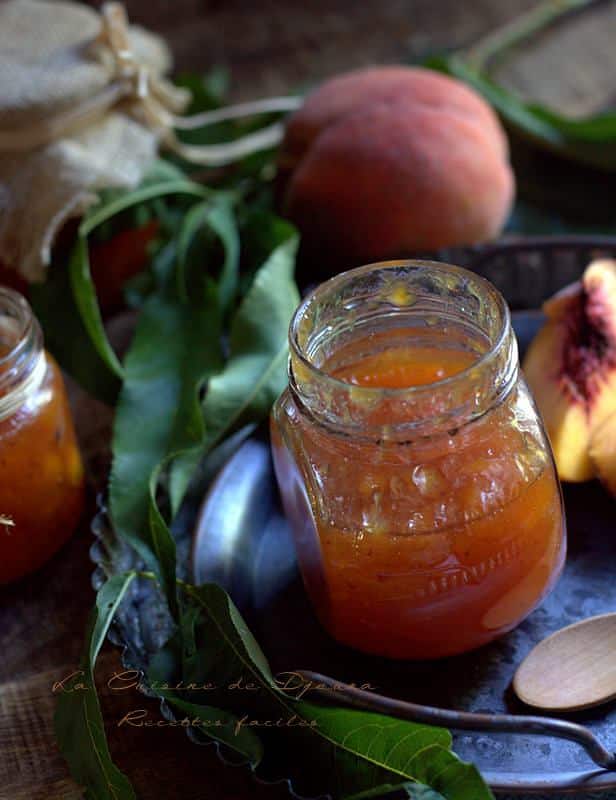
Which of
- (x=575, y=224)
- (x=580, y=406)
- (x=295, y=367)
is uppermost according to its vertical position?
(x=295, y=367)

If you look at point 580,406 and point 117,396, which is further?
point 117,396

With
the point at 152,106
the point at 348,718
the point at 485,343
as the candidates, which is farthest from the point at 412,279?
the point at 152,106

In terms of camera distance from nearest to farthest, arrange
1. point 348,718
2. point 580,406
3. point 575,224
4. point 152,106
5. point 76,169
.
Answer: point 348,718, point 580,406, point 76,169, point 152,106, point 575,224

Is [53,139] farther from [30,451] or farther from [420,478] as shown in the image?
[420,478]

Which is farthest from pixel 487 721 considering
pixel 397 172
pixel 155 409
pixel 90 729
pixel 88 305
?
pixel 397 172

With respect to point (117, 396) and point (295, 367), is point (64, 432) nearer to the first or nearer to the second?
point (117, 396)

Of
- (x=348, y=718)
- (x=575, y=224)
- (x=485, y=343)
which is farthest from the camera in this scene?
(x=575, y=224)
